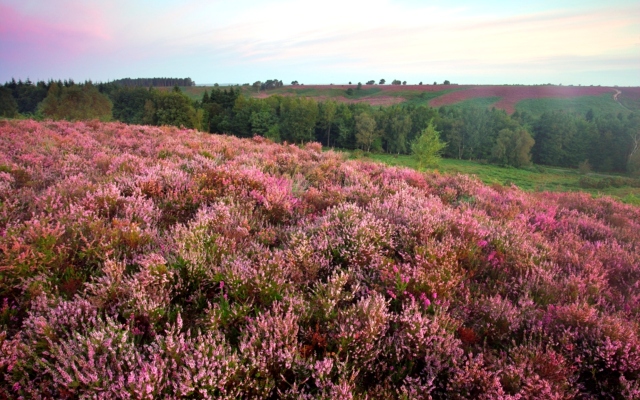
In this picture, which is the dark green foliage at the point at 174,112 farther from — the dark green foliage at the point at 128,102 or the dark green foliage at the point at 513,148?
the dark green foliage at the point at 513,148

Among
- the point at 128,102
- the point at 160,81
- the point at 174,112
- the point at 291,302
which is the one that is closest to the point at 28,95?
the point at 128,102

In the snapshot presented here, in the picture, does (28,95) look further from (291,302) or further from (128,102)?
(291,302)

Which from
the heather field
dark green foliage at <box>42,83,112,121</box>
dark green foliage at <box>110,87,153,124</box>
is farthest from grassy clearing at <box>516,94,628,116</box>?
dark green foliage at <box>110,87,153,124</box>

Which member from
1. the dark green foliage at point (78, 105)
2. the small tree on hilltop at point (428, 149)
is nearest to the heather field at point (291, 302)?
the small tree on hilltop at point (428, 149)

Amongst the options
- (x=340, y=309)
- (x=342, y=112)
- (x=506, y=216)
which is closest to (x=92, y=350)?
(x=340, y=309)

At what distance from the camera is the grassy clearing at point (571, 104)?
93812 millimetres

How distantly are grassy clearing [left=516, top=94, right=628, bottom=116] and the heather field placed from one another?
358 ft

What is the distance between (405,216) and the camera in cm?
528

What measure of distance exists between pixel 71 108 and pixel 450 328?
3197 inches

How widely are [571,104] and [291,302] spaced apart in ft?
417

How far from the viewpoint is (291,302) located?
2.88m

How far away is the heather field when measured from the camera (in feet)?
7.73

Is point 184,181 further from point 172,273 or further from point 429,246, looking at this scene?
point 429,246

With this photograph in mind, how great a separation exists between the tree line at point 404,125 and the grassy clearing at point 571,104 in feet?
26.9
